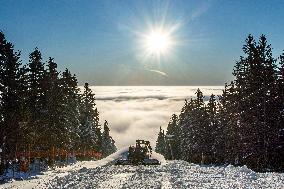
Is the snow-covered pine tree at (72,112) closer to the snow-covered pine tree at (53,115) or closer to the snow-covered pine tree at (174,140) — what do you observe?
the snow-covered pine tree at (53,115)

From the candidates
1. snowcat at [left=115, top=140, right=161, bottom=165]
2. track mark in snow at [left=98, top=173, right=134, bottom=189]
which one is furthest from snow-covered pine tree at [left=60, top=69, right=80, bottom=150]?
track mark in snow at [left=98, top=173, right=134, bottom=189]

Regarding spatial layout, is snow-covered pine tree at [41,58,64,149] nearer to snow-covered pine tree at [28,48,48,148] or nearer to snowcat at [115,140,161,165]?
snow-covered pine tree at [28,48,48,148]

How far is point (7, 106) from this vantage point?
3475 centimetres

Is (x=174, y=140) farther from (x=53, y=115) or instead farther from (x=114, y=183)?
(x=114, y=183)

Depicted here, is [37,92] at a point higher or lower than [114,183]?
higher

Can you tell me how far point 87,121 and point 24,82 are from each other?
98.2 ft

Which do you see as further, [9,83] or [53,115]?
[53,115]

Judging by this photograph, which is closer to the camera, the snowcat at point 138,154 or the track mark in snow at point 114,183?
the track mark in snow at point 114,183

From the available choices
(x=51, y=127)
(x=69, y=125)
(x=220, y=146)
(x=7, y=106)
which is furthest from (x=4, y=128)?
(x=220, y=146)

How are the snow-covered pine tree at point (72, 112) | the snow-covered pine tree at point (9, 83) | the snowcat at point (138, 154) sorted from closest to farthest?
the snow-covered pine tree at point (9, 83) < the snowcat at point (138, 154) < the snow-covered pine tree at point (72, 112)

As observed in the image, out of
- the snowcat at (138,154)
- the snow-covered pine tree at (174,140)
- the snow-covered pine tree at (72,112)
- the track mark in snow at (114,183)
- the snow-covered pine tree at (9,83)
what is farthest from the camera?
the snow-covered pine tree at (174,140)

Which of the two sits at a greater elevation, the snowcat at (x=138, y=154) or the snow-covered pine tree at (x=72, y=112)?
the snow-covered pine tree at (x=72, y=112)

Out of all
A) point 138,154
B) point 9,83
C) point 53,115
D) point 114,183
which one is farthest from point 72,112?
point 114,183

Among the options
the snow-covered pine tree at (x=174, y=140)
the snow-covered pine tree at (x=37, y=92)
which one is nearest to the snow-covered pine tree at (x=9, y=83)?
the snow-covered pine tree at (x=37, y=92)
